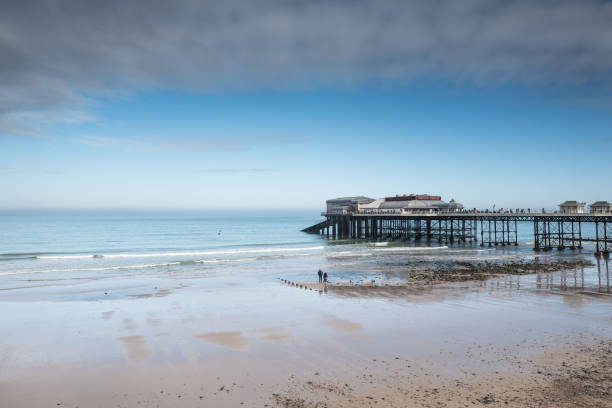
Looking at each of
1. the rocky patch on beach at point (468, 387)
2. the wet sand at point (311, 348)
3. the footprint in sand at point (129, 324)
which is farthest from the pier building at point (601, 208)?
the footprint in sand at point (129, 324)

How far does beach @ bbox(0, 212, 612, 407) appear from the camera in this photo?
33.6ft

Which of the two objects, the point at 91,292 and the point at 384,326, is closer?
the point at 384,326

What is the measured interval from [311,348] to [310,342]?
0.67 m

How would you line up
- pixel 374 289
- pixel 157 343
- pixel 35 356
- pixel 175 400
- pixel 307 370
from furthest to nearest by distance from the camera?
pixel 374 289, pixel 157 343, pixel 35 356, pixel 307 370, pixel 175 400

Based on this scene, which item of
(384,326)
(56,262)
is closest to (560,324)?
(384,326)

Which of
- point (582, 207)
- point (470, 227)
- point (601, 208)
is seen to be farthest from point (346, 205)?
point (601, 208)

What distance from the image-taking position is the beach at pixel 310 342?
33.6ft

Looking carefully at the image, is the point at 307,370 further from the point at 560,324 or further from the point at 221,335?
the point at 560,324

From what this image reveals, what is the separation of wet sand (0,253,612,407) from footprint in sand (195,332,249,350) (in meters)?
0.07

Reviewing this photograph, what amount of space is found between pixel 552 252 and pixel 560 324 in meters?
32.1

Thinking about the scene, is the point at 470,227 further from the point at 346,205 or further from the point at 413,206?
the point at 346,205

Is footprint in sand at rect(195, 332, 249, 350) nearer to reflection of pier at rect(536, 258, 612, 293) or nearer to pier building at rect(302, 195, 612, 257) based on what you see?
reflection of pier at rect(536, 258, 612, 293)

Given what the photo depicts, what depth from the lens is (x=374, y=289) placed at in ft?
80.0

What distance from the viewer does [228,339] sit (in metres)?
14.9
